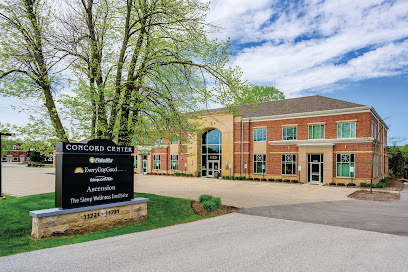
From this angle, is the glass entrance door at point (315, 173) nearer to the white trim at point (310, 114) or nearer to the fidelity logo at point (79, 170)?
the white trim at point (310, 114)

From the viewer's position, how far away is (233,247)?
23.8ft

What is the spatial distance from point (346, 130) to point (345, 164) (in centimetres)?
340

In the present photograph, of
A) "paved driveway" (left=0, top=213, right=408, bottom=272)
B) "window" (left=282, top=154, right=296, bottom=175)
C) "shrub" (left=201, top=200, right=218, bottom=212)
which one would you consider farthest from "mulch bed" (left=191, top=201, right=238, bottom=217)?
"window" (left=282, top=154, right=296, bottom=175)

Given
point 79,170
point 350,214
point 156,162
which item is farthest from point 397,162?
point 79,170

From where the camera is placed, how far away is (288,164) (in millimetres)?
29812

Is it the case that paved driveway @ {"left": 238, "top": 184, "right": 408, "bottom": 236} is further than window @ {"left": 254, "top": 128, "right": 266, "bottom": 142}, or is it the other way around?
window @ {"left": 254, "top": 128, "right": 266, "bottom": 142}

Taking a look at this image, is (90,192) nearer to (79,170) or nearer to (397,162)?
(79,170)

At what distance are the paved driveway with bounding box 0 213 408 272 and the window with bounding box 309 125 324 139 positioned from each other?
20.3 metres

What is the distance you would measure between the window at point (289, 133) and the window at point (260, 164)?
353 cm

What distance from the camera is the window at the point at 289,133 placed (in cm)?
2967

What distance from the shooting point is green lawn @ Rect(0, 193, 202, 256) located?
723 cm

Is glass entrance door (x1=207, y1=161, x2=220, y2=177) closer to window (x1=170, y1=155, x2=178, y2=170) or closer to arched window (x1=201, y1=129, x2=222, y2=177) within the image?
arched window (x1=201, y1=129, x2=222, y2=177)

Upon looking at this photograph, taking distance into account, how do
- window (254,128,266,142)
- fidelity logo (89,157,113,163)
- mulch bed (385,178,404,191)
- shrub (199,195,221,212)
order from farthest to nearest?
window (254,128,266,142)
mulch bed (385,178,404,191)
shrub (199,195,221,212)
fidelity logo (89,157,113,163)

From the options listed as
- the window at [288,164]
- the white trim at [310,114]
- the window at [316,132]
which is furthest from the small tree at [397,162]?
the window at [288,164]
